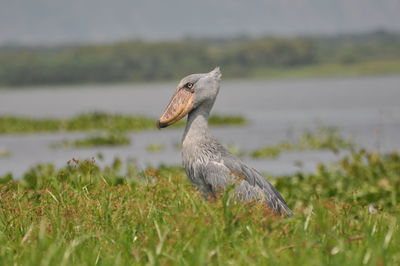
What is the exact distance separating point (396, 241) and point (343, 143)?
1434cm

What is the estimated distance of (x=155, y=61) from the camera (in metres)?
139

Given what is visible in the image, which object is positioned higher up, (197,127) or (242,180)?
(197,127)

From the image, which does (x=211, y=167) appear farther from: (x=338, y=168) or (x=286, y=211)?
(x=338, y=168)

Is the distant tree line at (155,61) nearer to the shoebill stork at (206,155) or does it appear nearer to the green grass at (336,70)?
the green grass at (336,70)

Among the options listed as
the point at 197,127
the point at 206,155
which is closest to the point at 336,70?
the point at 197,127

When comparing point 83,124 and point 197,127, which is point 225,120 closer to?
point 83,124

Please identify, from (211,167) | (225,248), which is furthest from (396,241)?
(211,167)

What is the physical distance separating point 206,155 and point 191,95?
2.11 ft

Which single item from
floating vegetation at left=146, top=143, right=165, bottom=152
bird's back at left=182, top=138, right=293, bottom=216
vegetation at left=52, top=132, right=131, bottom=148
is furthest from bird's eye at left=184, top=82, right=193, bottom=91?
vegetation at left=52, top=132, right=131, bottom=148

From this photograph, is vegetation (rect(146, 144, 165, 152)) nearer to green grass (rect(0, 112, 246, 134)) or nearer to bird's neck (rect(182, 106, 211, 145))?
Answer: green grass (rect(0, 112, 246, 134))

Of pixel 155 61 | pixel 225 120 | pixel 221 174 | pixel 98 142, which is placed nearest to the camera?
pixel 221 174

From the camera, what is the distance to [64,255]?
5.31m

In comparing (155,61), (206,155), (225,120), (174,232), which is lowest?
(155,61)

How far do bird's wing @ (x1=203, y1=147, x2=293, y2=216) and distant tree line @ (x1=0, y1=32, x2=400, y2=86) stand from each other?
11896 cm
